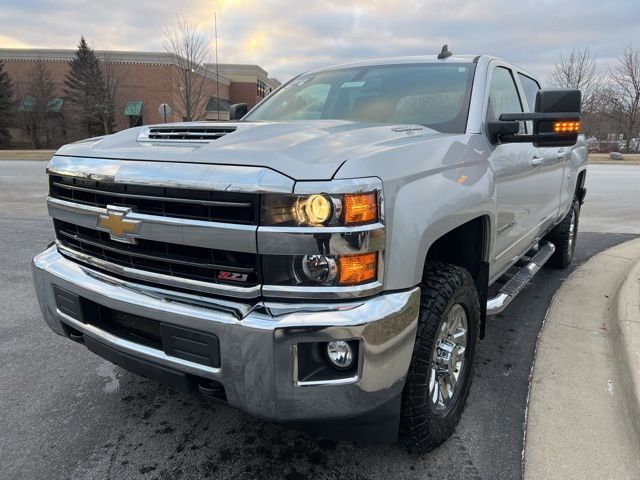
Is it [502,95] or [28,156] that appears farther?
[28,156]

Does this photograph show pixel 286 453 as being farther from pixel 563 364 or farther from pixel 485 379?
pixel 563 364

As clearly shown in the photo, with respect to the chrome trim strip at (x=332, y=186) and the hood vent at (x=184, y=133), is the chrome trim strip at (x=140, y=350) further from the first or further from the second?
the hood vent at (x=184, y=133)

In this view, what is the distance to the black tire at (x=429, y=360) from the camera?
2111 millimetres

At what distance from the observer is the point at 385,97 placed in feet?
10.8

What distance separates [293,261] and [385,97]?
1893 millimetres

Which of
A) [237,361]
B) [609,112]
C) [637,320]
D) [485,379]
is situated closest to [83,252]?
[237,361]

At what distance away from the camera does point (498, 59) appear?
11.9ft

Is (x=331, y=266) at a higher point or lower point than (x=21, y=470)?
higher

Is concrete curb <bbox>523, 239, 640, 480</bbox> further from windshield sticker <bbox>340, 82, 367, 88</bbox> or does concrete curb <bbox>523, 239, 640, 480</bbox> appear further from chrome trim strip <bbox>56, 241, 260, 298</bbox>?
windshield sticker <bbox>340, 82, 367, 88</bbox>

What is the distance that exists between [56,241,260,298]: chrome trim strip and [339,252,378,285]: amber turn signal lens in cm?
33

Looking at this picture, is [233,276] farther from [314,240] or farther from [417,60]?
[417,60]

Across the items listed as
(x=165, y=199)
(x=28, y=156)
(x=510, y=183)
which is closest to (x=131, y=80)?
(x=28, y=156)

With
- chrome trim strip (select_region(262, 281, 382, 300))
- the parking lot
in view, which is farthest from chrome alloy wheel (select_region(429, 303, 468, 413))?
chrome trim strip (select_region(262, 281, 382, 300))

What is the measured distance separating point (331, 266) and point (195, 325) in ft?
1.85
